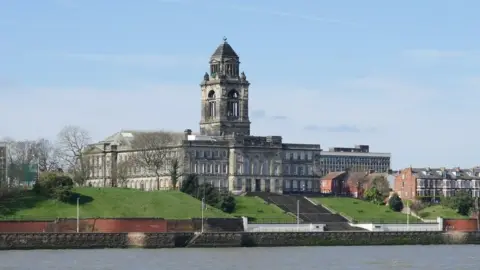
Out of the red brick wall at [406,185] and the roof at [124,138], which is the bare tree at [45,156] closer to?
the roof at [124,138]

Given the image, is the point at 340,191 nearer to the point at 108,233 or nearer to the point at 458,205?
the point at 458,205

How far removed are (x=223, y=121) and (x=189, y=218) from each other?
123 ft

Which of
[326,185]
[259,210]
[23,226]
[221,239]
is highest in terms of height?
[326,185]

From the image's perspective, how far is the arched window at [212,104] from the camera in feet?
493

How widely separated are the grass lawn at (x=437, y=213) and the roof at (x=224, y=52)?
87.5 ft

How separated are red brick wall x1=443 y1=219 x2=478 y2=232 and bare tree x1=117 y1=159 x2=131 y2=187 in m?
40.2

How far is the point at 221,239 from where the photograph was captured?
105 metres

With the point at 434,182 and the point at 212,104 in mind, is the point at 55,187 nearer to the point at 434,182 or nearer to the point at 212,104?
the point at 212,104

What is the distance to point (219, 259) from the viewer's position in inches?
3396

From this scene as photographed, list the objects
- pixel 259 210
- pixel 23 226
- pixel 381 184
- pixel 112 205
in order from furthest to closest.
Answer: pixel 381 184, pixel 259 210, pixel 112 205, pixel 23 226

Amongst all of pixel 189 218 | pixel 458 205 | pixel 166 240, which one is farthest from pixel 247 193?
pixel 166 240

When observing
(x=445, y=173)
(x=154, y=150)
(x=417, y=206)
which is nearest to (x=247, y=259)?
(x=417, y=206)

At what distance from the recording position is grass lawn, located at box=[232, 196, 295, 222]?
123 meters

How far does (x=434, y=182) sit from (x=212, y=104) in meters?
31.8
